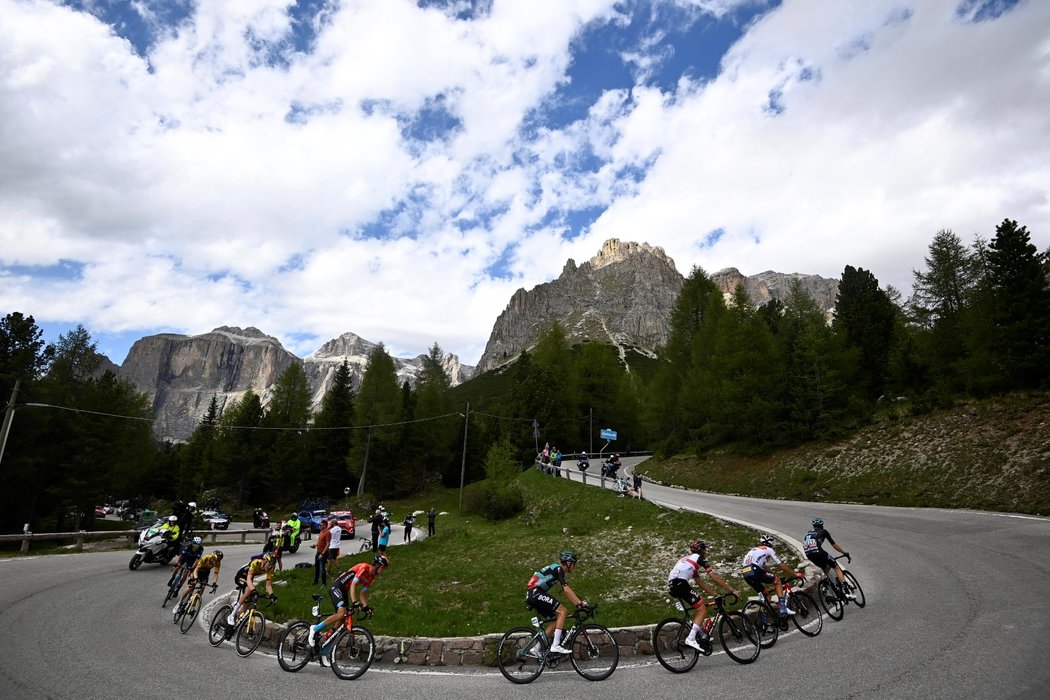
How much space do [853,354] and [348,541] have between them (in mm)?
41873

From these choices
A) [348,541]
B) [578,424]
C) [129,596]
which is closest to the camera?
[129,596]

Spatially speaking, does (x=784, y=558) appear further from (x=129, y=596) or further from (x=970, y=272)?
(x=970, y=272)

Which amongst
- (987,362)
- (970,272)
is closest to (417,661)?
(987,362)

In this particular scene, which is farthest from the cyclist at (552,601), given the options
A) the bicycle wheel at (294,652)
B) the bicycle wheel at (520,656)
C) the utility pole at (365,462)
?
the utility pole at (365,462)

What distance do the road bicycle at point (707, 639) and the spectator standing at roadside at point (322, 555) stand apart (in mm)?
12245

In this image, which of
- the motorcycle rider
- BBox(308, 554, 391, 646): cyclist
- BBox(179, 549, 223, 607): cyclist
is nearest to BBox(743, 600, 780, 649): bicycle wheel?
BBox(308, 554, 391, 646): cyclist

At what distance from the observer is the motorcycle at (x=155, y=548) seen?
1905 cm

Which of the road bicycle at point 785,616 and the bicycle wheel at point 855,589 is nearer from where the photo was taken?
the road bicycle at point 785,616

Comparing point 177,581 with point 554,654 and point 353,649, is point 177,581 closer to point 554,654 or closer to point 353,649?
point 353,649

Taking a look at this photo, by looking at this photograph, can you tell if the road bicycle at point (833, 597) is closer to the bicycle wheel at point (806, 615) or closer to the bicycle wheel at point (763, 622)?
the bicycle wheel at point (806, 615)

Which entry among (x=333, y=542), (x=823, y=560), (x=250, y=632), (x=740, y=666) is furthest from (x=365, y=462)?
(x=740, y=666)

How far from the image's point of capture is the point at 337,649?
29.0ft

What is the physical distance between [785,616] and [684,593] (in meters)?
2.62

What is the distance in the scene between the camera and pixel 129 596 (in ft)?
47.4
